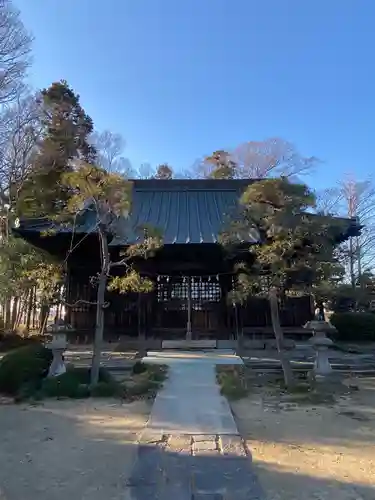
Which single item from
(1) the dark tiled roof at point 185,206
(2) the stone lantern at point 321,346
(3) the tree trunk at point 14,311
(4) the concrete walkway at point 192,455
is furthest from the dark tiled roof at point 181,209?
(3) the tree trunk at point 14,311

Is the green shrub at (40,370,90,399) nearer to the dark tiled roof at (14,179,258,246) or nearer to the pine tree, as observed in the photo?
the dark tiled roof at (14,179,258,246)

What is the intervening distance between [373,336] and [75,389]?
36.9 feet

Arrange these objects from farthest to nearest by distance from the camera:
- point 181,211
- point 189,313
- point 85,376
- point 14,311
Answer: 1. point 14,311
2. point 181,211
3. point 189,313
4. point 85,376

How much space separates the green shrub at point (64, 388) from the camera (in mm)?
6664

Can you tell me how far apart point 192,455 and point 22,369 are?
4594 millimetres

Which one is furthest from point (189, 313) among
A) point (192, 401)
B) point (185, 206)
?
point (192, 401)

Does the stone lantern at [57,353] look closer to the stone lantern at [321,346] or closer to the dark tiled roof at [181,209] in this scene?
the dark tiled roof at [181,209]

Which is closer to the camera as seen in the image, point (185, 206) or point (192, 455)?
point (192, 455)

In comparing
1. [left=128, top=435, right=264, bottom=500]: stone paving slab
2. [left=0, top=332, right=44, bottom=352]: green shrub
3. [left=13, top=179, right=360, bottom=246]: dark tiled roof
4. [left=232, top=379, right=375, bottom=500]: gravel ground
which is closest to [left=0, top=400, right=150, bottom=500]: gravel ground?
[left=128, top=435, right=264, bottom=500]: stone paving slab

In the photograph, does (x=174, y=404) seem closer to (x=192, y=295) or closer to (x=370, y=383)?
(x=370, y=383)

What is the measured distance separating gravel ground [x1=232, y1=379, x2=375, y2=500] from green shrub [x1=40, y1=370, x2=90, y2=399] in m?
2.61

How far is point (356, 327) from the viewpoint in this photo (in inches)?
558

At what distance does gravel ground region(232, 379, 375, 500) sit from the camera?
3.22m

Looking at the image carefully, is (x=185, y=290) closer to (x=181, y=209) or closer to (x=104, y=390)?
(x=181, y=209)
